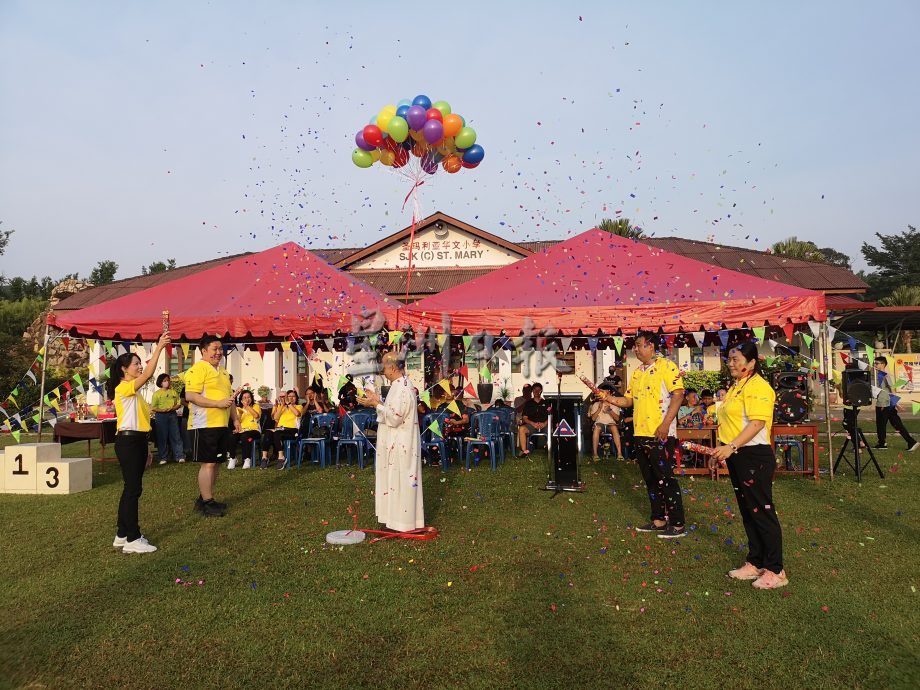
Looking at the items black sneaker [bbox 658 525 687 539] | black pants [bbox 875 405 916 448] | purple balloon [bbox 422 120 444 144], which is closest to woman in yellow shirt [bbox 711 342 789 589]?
black sneaker [bbox 658 525 687 539]

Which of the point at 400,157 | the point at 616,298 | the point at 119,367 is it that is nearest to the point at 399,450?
the point at 119,367

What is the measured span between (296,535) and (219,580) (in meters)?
1.32

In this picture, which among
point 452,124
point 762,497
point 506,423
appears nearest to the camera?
point 762,497

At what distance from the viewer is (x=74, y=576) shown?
4.93 metres

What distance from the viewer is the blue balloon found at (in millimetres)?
10156

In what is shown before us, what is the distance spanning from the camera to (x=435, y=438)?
10.1m

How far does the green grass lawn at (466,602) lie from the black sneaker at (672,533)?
111 mm

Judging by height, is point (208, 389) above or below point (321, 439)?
above

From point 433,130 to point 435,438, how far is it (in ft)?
15.1

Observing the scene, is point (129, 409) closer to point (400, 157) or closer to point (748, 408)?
point (748, 408)

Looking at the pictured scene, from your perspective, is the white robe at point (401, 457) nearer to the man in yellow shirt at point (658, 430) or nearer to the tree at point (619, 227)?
the man in yellow shirt at point (658, 430)

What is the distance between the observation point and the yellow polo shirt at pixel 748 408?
4.43 meters

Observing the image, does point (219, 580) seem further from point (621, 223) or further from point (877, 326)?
point (877, 326)

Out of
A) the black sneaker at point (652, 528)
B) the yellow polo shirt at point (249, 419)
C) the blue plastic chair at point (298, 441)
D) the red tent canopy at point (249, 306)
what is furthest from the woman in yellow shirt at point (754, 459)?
the yellow polo shirt at point (249, 419)
